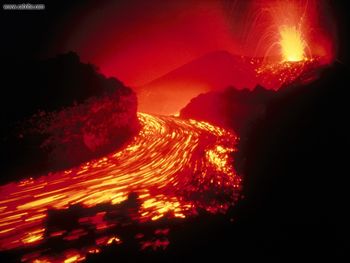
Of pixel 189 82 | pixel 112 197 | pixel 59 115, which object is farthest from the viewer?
pixel 189 82

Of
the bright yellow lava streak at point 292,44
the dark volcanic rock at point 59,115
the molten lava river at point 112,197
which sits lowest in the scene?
the molten lava river at point 112,197

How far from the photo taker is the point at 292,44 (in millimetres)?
29984

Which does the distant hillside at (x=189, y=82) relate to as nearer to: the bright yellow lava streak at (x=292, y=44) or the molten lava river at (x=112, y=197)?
the bright yellow lava streak at (x=292, y=44)

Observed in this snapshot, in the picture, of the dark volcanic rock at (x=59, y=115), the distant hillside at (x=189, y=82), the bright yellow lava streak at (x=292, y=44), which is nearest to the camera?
the dark volcanic rock at (x=59, y=115)

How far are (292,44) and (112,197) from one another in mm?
23714

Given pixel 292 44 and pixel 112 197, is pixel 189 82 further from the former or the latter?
pixel 112 197

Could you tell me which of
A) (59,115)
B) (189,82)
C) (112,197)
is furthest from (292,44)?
(112,197)

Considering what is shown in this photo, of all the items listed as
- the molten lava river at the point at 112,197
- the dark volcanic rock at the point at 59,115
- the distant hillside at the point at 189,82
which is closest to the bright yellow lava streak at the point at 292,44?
the distant hillside at the point at 189,82

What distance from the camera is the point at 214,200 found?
1140 centimetres

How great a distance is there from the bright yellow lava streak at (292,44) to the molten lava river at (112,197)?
50.4ft

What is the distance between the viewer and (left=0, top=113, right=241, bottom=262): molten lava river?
9164 millimetres

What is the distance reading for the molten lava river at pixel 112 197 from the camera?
→ 9.16m

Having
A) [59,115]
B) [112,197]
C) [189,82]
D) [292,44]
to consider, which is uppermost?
[292,44]

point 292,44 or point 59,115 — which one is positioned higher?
point 292,44
